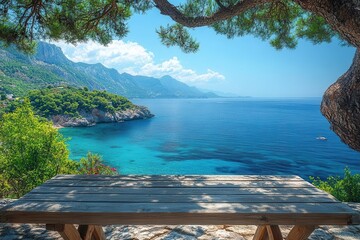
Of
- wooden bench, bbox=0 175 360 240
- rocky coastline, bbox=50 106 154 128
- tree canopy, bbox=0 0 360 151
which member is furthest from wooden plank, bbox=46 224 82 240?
rocky coastline, bbox=50 106 154 128

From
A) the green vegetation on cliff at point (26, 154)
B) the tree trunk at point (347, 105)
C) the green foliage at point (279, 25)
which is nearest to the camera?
the tree trunk at point (347, 105)

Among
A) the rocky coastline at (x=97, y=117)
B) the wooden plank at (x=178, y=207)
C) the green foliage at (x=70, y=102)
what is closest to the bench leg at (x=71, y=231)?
the wooden plank at (x=178, y=207)

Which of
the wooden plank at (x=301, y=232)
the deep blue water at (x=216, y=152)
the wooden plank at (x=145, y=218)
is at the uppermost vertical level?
the wooden plank at (x=145, y=218)

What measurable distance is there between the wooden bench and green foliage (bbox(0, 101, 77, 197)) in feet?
19.1

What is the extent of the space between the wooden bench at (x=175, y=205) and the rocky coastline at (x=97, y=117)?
166 feet

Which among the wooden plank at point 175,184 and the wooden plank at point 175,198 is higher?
the wooden plank at point 175,198

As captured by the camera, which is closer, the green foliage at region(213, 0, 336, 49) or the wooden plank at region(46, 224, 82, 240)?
the wooden plank at region(46, 224, 82, 240)

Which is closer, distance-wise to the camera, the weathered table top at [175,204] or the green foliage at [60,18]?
the weathered table top at [175,204]

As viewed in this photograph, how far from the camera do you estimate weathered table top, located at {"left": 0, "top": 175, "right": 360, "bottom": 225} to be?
5.41 ft

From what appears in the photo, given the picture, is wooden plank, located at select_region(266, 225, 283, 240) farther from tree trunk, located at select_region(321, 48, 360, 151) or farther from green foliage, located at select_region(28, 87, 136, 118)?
green foliage, located at select_region(28, 87, 136, 118)

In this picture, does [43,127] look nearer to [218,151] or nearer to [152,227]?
[152,227]

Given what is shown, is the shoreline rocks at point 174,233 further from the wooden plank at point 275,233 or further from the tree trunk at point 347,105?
the tree trunk at point 347,105

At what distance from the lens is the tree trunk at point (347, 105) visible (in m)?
2.71

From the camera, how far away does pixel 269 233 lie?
7.50 feet
